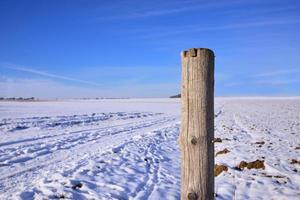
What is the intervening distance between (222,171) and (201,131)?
6.15m

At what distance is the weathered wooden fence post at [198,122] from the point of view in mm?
2986

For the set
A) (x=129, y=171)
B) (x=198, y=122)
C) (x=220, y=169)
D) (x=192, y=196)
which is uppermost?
(x=198, y=122)

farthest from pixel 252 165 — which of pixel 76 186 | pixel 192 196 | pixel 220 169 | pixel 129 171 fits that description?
pixel 192 196

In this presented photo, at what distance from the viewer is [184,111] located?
10.1ft

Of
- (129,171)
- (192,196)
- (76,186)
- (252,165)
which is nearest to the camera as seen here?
(192,196)

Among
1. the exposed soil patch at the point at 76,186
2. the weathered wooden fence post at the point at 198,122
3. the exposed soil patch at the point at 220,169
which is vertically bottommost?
the exposed soil patch at the point at 76,186

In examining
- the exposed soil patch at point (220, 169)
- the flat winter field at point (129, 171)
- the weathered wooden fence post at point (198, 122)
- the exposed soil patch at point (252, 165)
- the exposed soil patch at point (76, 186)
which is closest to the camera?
the weathered wooden fence post at point (198, 122)

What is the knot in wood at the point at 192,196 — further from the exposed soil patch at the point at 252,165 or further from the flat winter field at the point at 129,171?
the exposed soil patch at the point at 252,165

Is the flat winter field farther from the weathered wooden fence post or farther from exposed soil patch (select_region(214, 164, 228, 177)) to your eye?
the weathered wooden fence post

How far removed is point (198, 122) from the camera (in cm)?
302

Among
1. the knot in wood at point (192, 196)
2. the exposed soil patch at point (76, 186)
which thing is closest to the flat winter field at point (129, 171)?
the exposed soil patch at point (76, 186)

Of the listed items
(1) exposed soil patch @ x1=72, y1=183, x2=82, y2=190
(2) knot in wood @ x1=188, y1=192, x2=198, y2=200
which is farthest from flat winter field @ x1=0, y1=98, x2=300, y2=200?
(2) knot in wood @ x1=188, y1=192, x2=198, y2=200

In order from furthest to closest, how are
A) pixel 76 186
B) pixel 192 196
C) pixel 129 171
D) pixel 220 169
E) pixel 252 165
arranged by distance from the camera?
pixel 252 165 < pixel 129 171 < pixel 220 169 < pixel 76 186 < pixel 192 196

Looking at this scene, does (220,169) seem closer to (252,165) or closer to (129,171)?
(252,165)
